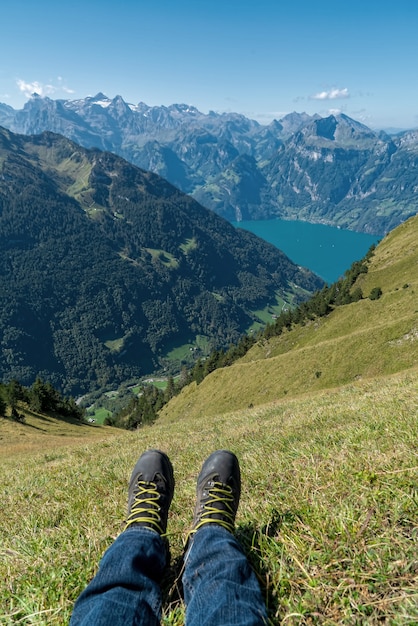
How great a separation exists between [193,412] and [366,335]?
37578 millimetres

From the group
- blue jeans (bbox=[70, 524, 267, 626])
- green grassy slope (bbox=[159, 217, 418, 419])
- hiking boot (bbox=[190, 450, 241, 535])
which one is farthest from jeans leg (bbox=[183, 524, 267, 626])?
green grassy slope (bbox=[159, 217, 418, 419])

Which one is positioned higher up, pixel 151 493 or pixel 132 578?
pixel 132 578

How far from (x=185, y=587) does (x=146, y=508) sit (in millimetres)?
1360

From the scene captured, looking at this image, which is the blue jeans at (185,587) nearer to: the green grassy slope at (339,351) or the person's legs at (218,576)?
the person's legs at (218,576)

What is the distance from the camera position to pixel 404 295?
225 feet

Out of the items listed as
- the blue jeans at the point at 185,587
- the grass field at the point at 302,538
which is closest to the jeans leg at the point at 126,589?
the blue jeans at the point at 185,587

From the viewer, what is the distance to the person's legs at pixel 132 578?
103 inches

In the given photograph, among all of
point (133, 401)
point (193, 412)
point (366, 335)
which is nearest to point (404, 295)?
point (366, 335)

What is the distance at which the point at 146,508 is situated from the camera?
420 centimetres

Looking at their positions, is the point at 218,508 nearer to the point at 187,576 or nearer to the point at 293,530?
the point at 293,530

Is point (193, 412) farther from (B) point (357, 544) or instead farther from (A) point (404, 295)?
(B) point (357, 544)

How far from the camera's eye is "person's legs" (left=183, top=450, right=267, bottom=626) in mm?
2502

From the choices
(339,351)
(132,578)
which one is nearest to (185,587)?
(132,578)

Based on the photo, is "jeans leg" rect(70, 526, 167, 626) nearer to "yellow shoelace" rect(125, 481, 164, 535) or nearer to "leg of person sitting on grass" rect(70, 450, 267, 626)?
"leg of person sitting on grass" rect(70, 450, 267, 626)
